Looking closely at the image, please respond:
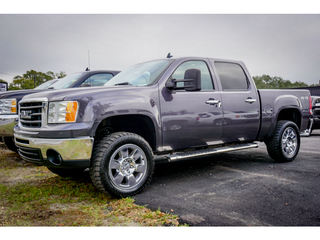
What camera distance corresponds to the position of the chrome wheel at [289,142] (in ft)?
19.4

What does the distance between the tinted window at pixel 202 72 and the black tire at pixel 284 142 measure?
77.1 inches

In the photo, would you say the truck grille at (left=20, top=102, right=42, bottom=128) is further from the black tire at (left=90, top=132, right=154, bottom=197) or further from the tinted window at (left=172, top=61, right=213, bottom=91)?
the tinted window at (left=172, top=61, right=213, bottom=91)

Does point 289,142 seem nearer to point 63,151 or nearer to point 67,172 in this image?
point 67,172

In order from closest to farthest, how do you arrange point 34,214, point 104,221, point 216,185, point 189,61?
point 104,221
point 34,214
point 216,185
point 189,61

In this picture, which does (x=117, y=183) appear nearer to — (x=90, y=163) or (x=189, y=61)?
(x=90, y=163)

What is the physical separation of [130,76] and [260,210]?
9.37 ft

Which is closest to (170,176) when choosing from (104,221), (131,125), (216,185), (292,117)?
(216,185)

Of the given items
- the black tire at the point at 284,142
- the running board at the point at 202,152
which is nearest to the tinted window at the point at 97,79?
the running board at the point at 202,152

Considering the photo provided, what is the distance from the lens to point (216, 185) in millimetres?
4332

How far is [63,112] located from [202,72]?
249 centimetres

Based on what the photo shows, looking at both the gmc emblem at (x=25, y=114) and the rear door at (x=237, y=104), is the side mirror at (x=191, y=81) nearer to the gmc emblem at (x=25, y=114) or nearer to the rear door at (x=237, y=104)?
the rear door at (x=237, y=104)

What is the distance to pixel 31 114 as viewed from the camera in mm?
3811

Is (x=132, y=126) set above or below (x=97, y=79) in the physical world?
below

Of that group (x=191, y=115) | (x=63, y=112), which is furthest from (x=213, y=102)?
(x=63, y=112)
